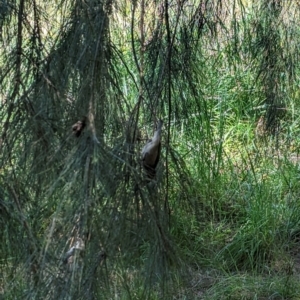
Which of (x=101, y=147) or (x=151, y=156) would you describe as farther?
(x=151, y=156)

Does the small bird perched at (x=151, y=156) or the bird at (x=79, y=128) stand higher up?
the bird at (x=79, y=128)

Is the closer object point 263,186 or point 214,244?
point 214,244

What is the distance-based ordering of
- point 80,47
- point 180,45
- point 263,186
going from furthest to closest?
point 263,186, point 180,45, point 80,47

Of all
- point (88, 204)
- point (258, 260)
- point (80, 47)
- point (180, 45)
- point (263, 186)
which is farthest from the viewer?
point (263, 186)

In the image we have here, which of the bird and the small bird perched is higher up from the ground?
the bird

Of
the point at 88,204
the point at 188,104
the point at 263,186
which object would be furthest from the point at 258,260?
the point at 88,204

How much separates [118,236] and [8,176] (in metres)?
0.26

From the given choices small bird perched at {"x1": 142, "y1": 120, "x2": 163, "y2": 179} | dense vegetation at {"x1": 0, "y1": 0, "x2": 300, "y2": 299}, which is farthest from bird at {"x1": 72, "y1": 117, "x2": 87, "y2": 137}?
small bird perched at {"x1": 142, "y1": 120, "x2": 163, "y2": 179}

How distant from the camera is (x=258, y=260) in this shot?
2576 millimetres

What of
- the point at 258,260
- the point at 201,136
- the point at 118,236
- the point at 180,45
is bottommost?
the point at 258,260

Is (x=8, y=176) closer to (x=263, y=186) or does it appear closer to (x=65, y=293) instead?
(x=65, y=293)

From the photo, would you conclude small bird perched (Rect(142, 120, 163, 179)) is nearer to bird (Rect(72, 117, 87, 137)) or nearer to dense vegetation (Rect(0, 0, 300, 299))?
dense vegetation (Rect(0, 0, 300, 299))

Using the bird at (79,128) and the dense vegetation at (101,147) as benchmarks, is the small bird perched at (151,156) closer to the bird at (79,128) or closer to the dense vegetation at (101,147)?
the dense vegetation at (101,147)

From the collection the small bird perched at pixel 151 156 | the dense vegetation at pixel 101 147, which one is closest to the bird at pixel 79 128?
the dense vegetation at pixel 101 147
